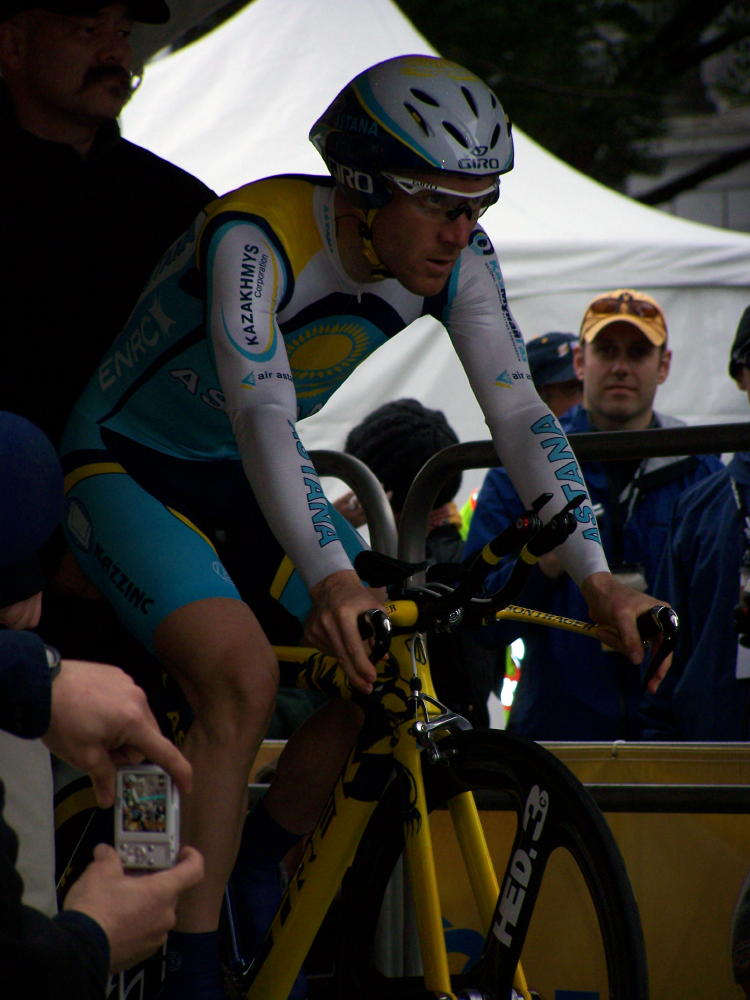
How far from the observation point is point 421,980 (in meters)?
2.52

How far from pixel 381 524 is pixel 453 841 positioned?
1.03 metres

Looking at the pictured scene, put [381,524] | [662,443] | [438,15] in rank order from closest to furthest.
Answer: [662,443] < [381,524] < [438,15]

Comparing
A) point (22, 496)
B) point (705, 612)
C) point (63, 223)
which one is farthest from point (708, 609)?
point (22, 496)

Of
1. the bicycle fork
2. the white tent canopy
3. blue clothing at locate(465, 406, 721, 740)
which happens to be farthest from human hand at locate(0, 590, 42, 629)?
the white tent canopy

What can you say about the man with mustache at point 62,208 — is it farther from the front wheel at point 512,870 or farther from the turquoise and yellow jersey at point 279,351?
the front wheel at point 512,870

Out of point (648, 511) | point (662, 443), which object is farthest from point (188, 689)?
point (648, 511)

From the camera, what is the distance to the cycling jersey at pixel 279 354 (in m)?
2.51

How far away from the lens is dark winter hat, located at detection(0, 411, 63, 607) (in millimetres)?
1569

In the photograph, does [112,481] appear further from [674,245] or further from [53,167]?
[674,245]

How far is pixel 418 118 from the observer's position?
8.52 feet

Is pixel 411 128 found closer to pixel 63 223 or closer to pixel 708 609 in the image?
pixel 63 223

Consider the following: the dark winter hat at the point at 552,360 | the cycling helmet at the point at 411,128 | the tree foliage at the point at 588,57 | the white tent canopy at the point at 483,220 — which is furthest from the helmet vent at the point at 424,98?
the tree foliage at the point at 588,57

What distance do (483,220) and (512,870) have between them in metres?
4.83

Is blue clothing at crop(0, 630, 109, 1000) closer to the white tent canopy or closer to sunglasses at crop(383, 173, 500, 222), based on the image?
sunglasses at crop(383, 173, 500, 222)
